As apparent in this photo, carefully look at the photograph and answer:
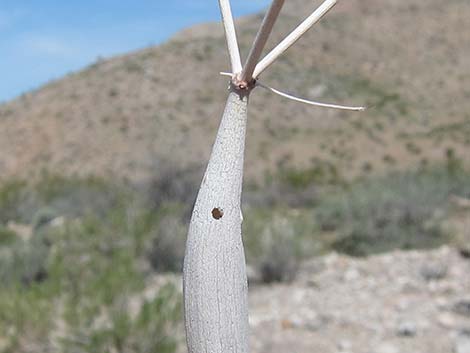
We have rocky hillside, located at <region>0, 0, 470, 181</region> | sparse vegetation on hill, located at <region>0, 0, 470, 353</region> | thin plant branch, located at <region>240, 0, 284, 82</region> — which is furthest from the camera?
rocky hillside, located at <region>0, 0, 470, 181</region>

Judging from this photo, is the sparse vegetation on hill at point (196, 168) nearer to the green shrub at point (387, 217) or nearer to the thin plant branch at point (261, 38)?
the green shrub at point (387, 217)

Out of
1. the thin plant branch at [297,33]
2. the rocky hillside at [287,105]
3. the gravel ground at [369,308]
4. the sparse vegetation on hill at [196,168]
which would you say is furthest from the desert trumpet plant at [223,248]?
the rocky hillside at [287,105]

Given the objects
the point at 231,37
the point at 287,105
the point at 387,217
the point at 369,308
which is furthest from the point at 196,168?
the point at 287,105

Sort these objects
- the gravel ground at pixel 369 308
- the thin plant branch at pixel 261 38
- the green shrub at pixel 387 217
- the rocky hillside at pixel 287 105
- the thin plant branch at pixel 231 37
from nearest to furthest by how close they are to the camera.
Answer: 1. the thin plant branch at pixel 261 38
2. the thin plant branch at pixel 231 37
3. the gravel ground at pixel 369 308
4. the green shrub at pixel 387 217
5. the rocky hillside at pixel 287 105

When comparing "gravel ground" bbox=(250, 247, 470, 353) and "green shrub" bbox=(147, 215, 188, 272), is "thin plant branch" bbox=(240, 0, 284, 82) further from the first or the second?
"green shrub" bbox=(147, 215, 188, 272)

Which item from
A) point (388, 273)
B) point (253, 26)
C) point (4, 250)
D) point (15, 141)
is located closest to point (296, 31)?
point (388, 273)

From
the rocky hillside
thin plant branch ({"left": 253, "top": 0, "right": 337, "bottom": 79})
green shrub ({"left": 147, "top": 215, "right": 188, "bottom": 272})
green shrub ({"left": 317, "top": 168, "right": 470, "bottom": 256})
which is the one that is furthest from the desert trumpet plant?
the rocky hillside

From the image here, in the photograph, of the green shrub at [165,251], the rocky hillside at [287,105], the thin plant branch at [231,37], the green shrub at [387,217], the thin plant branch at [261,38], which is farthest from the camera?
the rocky hillside at [287,105]
